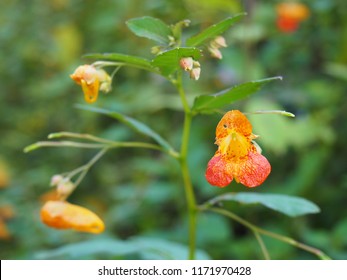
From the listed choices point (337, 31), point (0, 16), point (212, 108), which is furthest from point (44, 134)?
point (212, 108)

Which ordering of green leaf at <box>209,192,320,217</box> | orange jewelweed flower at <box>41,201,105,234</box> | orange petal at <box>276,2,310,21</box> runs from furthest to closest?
1. orange petal at <box>276,2,310,21</box>
2. orange jewelweed flower at <box>41,201,105,234</box>
3. green leaf at <box>209,192,320,217</box>

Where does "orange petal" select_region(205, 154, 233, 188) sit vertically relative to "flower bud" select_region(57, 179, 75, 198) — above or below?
below

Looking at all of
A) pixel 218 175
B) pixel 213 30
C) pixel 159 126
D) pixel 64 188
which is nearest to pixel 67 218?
pixel 64 188

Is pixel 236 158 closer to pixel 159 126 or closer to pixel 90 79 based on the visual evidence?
pixel 90 79

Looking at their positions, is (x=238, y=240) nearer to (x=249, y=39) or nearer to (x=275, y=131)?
(x=275, y=131)

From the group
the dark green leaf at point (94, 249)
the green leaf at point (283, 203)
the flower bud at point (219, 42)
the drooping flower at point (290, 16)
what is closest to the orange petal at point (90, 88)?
the flower bud at point (219, 42)

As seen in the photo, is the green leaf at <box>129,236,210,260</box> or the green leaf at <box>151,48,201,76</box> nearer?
the green leaf at <box>151,48,201,76</box>

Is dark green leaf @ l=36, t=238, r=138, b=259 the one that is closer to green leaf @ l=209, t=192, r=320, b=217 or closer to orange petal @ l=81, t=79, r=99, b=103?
green leaf @ l=209, t=192, r=320, b=217

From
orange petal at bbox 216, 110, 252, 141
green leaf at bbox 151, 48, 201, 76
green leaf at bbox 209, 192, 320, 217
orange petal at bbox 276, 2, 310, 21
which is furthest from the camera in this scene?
orange petal at bbox 276, 2, 310, 21

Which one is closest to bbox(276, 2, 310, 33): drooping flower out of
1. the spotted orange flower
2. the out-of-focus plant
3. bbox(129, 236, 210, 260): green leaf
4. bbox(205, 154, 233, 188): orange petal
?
bbox(129, 236, 210, 260): green leaf
